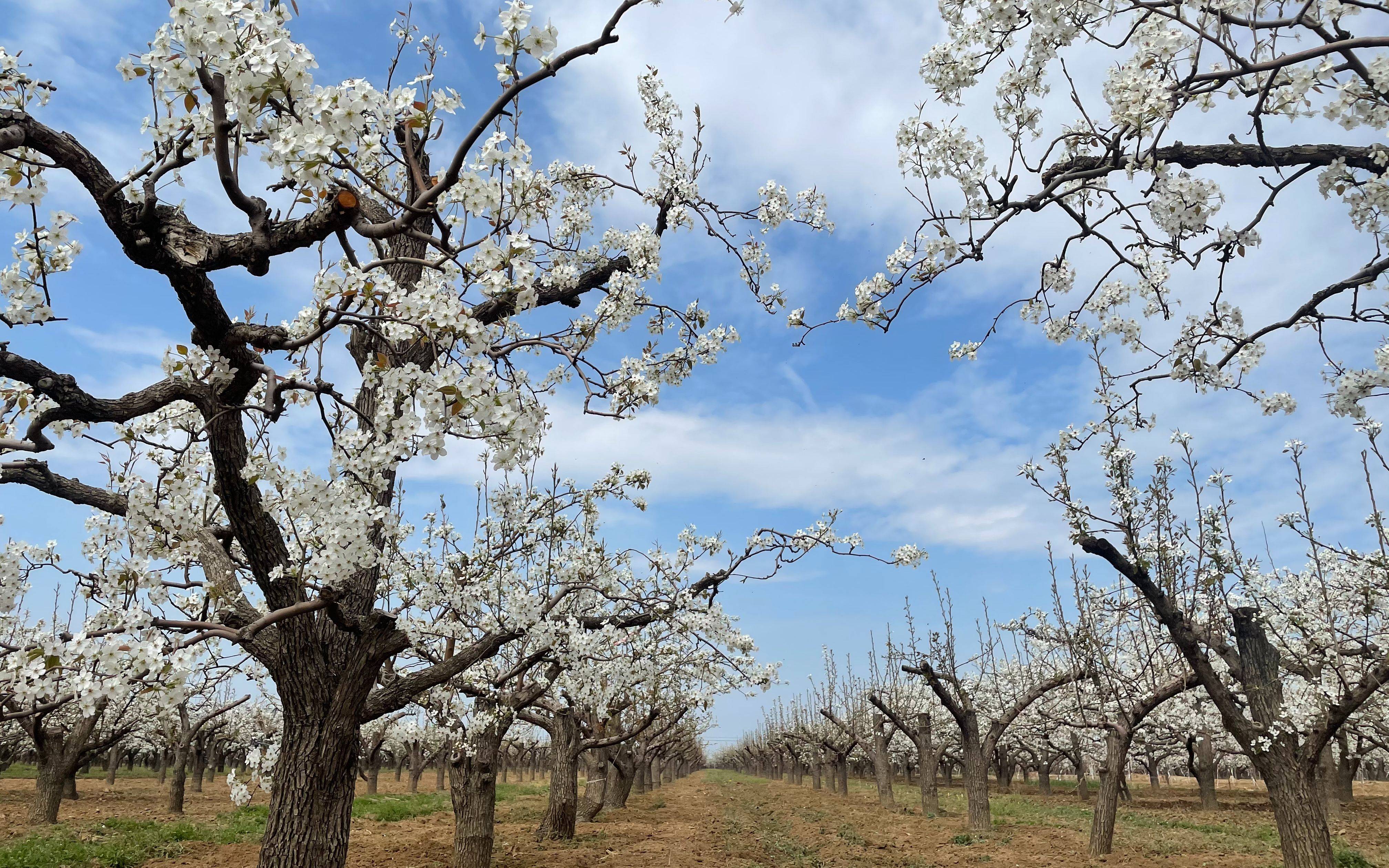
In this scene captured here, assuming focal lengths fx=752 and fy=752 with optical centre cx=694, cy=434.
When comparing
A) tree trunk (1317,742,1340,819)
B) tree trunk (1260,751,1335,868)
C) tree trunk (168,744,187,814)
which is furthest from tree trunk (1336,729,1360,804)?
tree trunk (168,744,187,814)

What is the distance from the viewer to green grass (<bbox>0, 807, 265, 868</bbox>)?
11.9m

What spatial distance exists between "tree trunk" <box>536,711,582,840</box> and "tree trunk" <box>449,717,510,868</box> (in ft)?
10.4

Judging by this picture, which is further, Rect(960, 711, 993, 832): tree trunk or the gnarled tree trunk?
Rect(960, 711, 993, 832): tree trunk

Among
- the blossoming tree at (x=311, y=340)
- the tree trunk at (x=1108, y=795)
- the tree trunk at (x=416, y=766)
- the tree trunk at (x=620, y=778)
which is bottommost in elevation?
the tree trunk at (x=416, y=766)

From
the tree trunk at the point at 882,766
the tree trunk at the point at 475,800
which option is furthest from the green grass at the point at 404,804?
the tree trunk at the point at 882,766

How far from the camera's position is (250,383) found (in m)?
4.91

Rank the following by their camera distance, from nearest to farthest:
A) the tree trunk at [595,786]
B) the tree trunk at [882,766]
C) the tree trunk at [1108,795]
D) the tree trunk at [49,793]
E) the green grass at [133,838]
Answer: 1. the green grass at [133,838]
2. the tree trunk at [1108,795]
3. the tree trunk at [49,793]
4. the tree trunk at [595,786]
5. the tree trunk at [882,766]

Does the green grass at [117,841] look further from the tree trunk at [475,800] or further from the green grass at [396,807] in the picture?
the tree trunk at [475,800]

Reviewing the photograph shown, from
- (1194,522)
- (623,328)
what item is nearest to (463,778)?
(623,328)

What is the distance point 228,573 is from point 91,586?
0.82 meters

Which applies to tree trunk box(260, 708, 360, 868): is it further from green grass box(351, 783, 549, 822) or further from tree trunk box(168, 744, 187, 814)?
tree trunk box(168, 744, 187, 814)

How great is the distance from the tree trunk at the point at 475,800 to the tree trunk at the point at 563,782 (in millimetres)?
3175

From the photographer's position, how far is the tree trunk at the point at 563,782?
14.7 m

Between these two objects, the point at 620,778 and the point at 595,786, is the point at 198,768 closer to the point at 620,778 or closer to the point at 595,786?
the point at 620,778
